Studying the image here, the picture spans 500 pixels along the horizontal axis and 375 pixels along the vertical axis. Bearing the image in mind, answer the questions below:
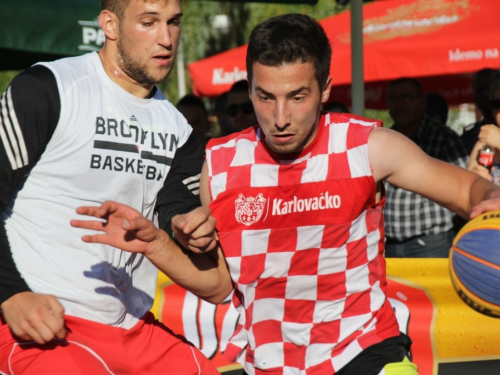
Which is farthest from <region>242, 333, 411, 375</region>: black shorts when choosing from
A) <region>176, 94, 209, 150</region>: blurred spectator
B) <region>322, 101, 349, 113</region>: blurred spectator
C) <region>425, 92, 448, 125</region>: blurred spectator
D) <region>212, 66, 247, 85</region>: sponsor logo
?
<region>212, 66, 247, 85</region>: sponsor logo

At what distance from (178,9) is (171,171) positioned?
2.22 ft

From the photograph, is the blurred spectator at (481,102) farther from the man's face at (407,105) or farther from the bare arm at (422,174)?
the bare arm at (422,174)

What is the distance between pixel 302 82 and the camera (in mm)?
2971

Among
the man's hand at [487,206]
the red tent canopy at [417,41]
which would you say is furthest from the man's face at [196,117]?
the man's hand at [487,206]

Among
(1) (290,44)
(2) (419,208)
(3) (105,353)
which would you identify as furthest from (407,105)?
(3) (105,353)

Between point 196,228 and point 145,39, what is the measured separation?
85 cm

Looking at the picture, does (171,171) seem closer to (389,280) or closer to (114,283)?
(114,283)

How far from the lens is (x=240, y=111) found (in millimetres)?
6812

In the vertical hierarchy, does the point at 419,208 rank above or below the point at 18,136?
below

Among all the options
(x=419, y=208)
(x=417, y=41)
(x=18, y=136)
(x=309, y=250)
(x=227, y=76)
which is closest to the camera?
(x=18, y=136)

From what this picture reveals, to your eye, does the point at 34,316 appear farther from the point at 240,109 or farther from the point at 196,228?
the point at 240,109

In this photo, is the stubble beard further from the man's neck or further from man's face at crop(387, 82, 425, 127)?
man's face at crop(387, 82, 425, 127)

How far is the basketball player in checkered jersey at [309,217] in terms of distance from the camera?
2.93m

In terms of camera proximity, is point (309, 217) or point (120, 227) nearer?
point (120, 227)
